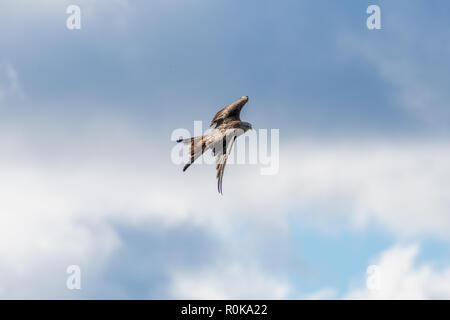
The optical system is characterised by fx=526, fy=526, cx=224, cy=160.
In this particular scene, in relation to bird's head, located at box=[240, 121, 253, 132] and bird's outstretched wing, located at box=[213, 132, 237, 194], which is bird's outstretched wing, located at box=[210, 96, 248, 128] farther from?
bird's outstretched wing, located at box=[213, 132, 237, 194]

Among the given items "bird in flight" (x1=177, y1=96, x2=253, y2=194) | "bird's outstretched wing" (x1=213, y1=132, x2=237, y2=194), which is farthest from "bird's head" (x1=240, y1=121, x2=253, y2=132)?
"bird's outstretched wing" (x1=213, y1=132, x2=237, y2=194)

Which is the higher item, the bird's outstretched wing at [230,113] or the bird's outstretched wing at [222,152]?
the bird's outstretched wing at [230,113]

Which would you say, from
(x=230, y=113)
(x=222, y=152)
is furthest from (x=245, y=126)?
(x=222, y=152)

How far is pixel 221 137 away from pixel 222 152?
102 inches

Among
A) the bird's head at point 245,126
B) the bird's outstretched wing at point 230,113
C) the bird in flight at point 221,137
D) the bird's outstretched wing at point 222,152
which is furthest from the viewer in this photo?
the bird's outstretched wing at point 230,113

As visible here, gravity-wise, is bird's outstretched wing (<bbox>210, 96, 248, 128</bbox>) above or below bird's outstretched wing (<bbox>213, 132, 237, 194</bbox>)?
above

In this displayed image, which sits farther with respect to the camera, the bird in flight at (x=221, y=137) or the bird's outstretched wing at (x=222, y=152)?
the bird in flight at (x=221, y=137)

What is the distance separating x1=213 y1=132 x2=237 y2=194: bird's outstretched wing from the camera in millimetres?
33253

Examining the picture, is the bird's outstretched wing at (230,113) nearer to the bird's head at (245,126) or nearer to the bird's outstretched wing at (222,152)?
the bird's head at (245,126)

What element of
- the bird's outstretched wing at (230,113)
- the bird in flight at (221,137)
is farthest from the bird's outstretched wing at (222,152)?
the bird's outstretched wing at (230,113)

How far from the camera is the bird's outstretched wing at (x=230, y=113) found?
42375 mm

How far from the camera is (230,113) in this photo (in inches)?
1693
